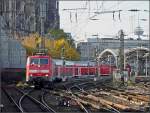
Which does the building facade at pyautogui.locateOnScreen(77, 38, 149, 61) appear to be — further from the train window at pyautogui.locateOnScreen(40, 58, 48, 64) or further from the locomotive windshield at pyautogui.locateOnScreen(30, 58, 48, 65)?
the train window at pyautogui.locateOnScreen(40, 58, 48, 64)

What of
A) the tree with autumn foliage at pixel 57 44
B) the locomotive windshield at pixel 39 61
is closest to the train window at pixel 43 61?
the locomotive windshield at pixel 39 61

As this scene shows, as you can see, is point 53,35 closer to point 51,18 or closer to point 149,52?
point 51,18

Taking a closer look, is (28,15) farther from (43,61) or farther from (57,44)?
(43,61)

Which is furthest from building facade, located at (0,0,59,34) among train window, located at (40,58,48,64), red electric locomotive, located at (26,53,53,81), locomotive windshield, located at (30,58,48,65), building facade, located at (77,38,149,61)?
train window, located at (40,58,48,64)

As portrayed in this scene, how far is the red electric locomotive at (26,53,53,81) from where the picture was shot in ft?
125

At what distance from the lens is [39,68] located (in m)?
38.6

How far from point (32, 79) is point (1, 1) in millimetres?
60759

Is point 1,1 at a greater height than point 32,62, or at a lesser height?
greater

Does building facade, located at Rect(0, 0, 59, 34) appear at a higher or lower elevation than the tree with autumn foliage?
higher

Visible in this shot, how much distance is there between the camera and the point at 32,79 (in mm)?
38062

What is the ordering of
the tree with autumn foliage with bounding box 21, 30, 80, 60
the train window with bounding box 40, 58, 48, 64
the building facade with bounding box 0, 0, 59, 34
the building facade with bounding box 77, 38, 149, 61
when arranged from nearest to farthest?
1. the train window with bounding box 40, 58, 48, 64
2. the building facade with bounding box 77, 38, 149, 61
3. the tree with autumn foliage with bounding box 21, 30, 80, 60
4. the building facade with bounding box 0, 0, 59, 34

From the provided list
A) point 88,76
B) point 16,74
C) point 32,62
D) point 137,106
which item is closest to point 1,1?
point 88,76

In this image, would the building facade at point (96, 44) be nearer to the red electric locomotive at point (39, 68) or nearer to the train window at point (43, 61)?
the red electric locomotive at point (39, 68)

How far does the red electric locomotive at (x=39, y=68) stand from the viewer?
125 ft
